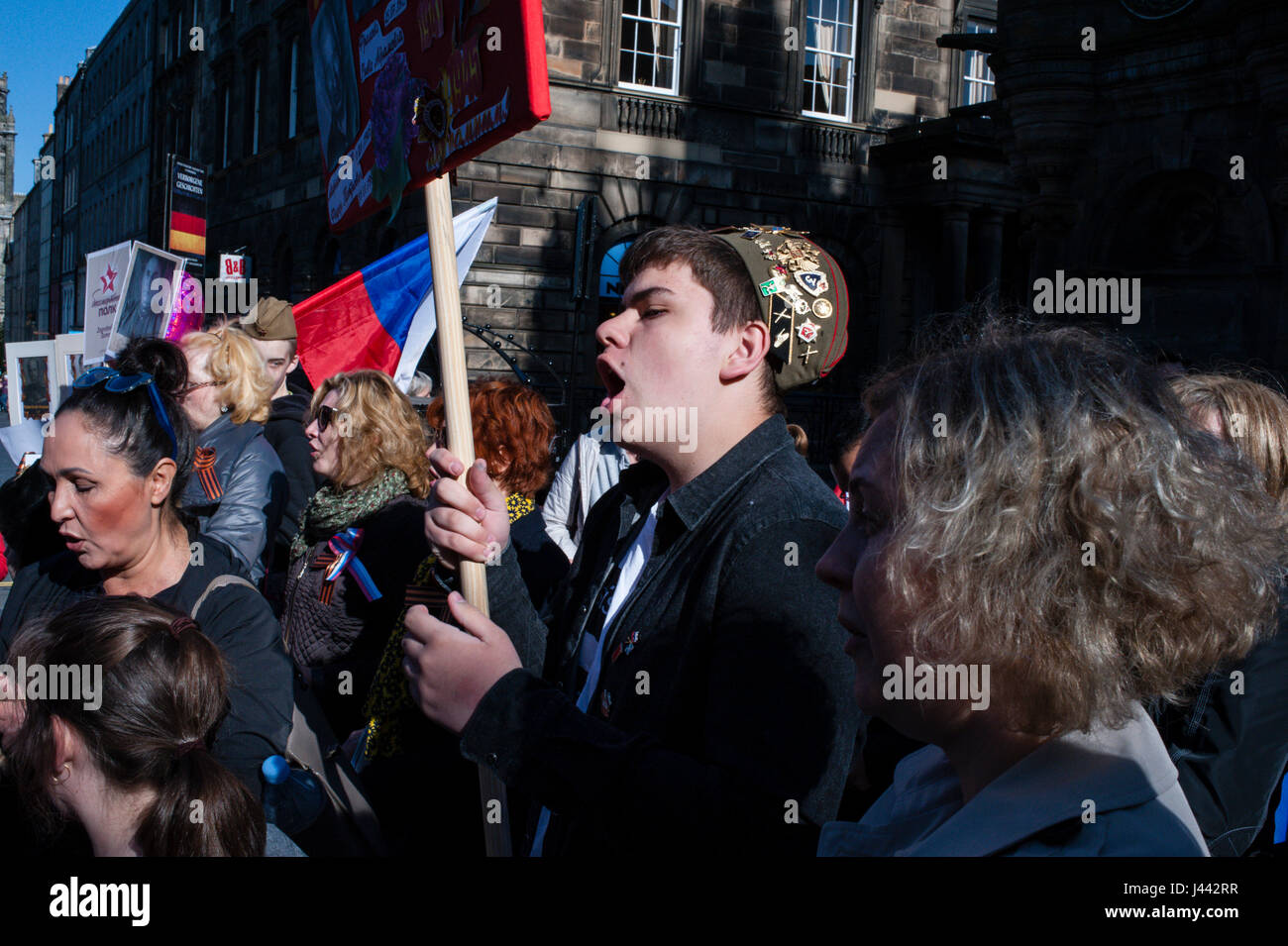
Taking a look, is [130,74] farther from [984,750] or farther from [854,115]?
[984,750]

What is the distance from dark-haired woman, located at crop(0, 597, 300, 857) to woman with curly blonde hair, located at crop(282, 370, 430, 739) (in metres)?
1.25

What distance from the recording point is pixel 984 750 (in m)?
1.22

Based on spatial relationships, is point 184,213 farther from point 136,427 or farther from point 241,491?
point 136,427

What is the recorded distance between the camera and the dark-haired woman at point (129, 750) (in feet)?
5.95

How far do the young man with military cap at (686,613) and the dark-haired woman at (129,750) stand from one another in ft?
1.62

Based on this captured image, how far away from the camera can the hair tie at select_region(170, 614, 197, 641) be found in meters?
Answer: 1.96

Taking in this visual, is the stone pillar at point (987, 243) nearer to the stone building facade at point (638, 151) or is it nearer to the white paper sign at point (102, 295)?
the stone building facade at point (638, 151)

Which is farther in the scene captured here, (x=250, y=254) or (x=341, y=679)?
(x=250, y=254)

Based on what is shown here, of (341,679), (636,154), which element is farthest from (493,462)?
(636,154)

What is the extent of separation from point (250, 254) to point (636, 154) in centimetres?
1138

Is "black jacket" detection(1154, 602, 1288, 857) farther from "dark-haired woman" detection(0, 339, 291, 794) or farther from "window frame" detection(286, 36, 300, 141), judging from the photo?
"window frame" detection(286, 36, 300, 141)

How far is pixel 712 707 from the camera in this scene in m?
1.55

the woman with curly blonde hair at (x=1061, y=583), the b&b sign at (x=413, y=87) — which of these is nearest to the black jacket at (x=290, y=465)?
the b&b sign at (x=413, y=87)
